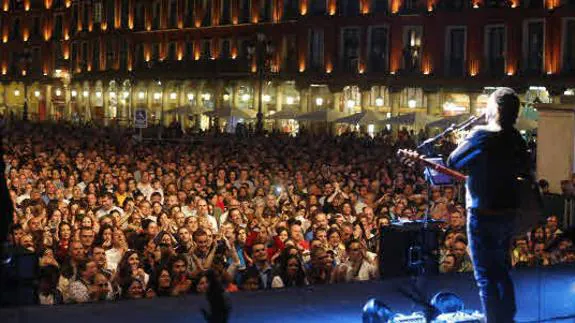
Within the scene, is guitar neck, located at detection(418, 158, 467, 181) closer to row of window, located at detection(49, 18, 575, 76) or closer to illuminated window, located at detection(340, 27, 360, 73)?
row of window, located at detection(49, 18, 575, 76)

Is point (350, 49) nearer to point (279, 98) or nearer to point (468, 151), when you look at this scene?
point (279, 98)

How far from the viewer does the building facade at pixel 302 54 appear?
47.9 metres

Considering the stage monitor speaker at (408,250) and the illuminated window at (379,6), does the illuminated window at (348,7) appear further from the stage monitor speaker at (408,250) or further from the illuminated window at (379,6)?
the stage monitor speaker at (408,250)

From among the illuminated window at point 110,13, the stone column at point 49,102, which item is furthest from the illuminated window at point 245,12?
the stone column at point 49,102

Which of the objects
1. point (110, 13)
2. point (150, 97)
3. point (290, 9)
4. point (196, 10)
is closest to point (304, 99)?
point (290, 9)

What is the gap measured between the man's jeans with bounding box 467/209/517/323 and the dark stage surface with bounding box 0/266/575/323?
175 centimetres

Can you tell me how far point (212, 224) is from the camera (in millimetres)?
14758

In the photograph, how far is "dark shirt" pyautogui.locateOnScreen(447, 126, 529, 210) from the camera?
7344 mm

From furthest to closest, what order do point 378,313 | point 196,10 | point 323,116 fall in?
point 196,10 < point 323,116 < point 378,313

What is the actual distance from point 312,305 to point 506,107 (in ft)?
10.3

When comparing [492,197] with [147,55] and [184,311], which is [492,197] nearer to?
[184,311]

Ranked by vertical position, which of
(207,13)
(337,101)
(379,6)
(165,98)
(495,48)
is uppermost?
(207,13)

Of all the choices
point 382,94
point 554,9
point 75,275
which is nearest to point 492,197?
point 75,275

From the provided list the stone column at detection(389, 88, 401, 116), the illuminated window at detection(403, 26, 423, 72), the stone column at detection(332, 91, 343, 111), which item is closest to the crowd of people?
the illuminated window at detection(403, 26, 423, 72)
